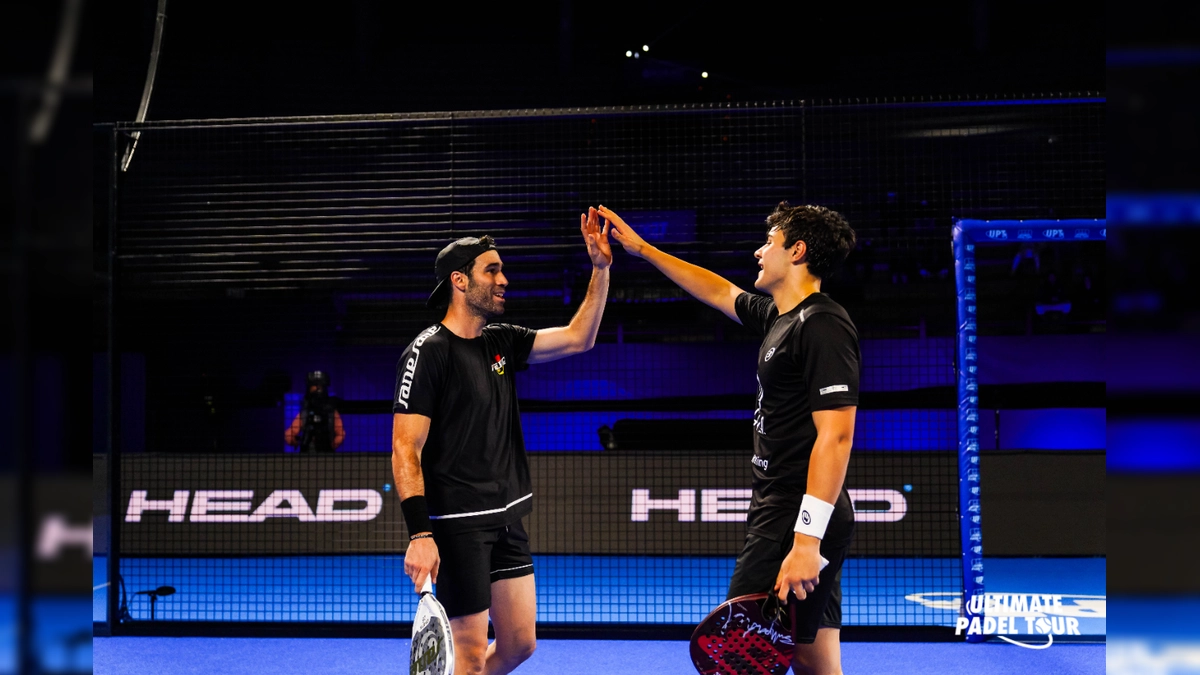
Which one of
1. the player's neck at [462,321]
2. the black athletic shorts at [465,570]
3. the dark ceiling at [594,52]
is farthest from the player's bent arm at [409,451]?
the dark ceiling at [594,52]

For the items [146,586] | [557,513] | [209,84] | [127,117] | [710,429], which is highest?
[209,84]

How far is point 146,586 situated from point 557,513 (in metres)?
3.17

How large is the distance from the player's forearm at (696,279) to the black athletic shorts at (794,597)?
3.41 feet

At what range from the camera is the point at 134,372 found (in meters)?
10.4

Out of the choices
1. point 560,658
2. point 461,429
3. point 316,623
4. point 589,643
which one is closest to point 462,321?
point 461,429

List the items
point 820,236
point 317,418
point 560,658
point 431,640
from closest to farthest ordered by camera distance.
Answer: point 431,640 → point 820,236 → point 560,658 → point 317,418

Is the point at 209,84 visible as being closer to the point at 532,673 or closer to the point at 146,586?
the point at 146,586

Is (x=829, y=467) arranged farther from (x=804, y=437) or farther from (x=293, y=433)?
(x=293, y=433)

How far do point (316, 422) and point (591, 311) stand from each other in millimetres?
4495

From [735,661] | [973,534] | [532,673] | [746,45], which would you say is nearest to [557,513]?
[532,673]

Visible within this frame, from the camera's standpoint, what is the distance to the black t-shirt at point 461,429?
3.64 m

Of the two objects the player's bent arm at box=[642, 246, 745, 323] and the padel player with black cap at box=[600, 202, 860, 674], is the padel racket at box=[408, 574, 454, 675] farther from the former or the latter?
the player's bent arm at box=[642, 246, 745, 323]

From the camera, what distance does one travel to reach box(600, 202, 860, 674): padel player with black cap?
301 cm

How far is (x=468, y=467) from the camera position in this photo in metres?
3.70
